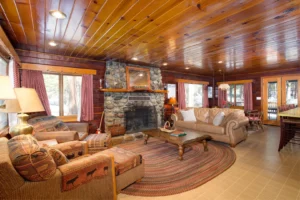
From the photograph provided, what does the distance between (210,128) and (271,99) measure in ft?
14.0

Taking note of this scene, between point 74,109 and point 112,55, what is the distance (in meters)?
1.86

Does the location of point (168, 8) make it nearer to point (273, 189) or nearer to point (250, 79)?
point (273, 189)

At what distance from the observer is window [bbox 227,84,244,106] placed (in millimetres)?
→ 7363

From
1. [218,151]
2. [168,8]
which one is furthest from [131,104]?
[168,8]

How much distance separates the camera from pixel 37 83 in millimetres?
A: 3635

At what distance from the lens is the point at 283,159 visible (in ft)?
9.80

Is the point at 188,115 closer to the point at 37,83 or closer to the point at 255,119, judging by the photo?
the point at 255,119

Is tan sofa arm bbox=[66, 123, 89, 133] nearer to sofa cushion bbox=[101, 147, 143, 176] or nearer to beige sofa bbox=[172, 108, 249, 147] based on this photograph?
sofa cushion bbox=[101, 147, 143, 176]

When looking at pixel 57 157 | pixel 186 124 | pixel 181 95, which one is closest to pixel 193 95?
pixel 181 95

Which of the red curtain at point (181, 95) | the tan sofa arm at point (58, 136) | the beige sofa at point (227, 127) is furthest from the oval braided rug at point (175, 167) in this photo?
the red curtain at point (181, 95)

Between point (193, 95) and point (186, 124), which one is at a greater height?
point (193, 95)

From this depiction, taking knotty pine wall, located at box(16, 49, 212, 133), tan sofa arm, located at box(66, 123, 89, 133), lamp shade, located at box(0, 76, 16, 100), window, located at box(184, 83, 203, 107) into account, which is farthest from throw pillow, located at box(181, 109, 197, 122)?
lamp shade, located at box(0, 76, 16, 100)

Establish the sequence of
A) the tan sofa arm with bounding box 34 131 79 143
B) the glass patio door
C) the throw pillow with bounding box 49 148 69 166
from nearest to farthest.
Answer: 1. the throw pillow with bounding box 49 148 69 166
2. the tan sofa arm with bounding box 34 131 79 143
3. the glass patio door

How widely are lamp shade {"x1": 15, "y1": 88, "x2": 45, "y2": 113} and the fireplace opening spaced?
3041 millimetres
